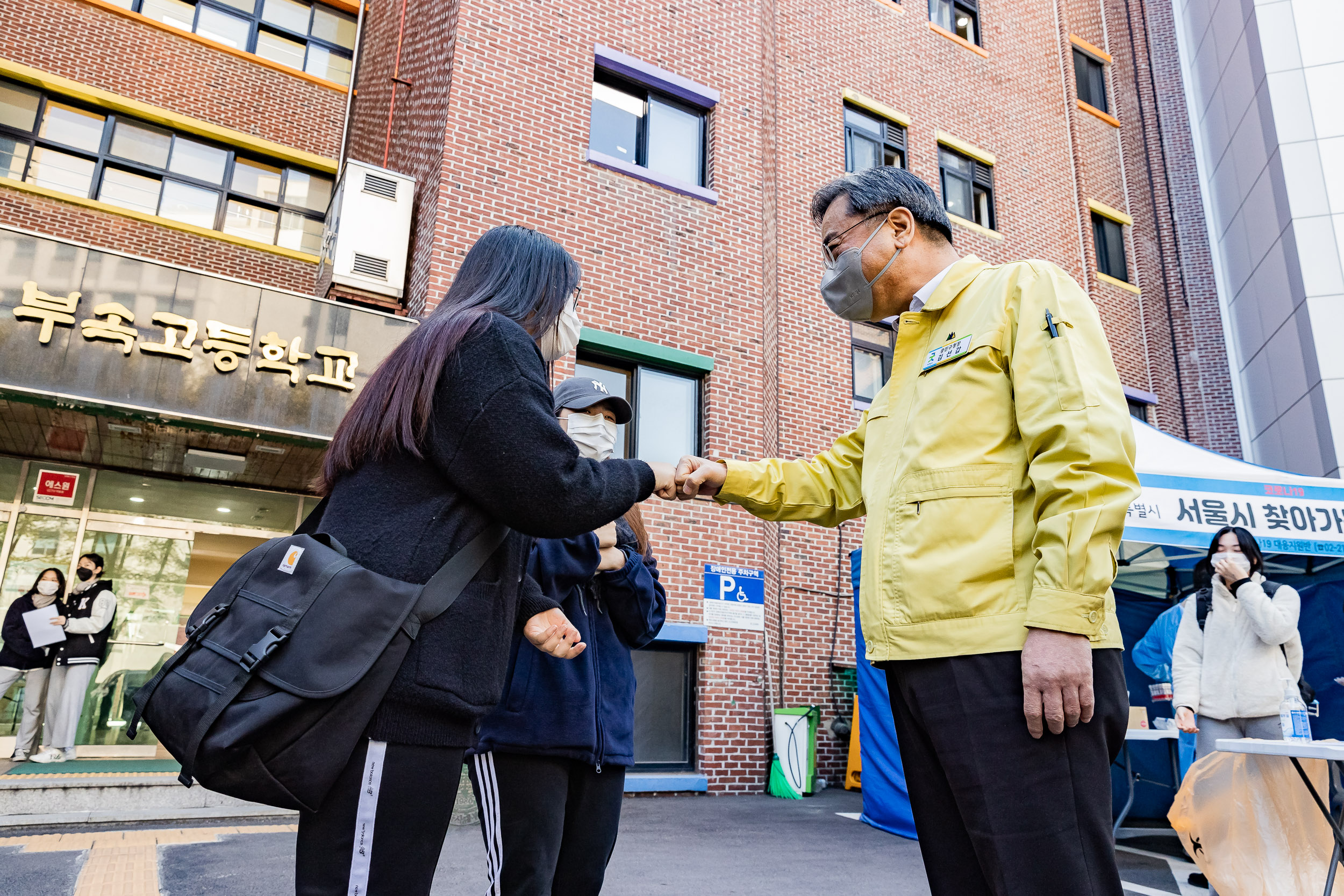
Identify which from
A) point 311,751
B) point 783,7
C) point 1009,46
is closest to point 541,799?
point 311,751

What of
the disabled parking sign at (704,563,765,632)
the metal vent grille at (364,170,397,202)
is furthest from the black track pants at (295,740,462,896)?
the metal vent grille at (364,170,397,202)

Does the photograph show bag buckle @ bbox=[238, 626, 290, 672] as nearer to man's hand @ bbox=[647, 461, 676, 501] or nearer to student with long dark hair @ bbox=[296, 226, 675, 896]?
student with long dark hair @ bbox=[296, 226, 675, 896]

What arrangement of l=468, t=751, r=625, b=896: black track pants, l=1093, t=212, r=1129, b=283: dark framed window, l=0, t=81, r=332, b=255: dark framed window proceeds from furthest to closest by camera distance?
l=1093, t=212, r=1129, b=283: dark framed window < l=0, t=81, r=332, b=255: dark framed window < l=468, t=751, r=625, b=896: black track pants

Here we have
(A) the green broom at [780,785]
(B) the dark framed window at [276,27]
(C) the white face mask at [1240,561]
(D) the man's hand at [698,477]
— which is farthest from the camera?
(B) the dark framed window at [276,27]

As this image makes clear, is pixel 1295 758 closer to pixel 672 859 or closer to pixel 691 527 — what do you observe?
pixel 672 859

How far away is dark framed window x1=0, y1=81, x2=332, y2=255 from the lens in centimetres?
1042

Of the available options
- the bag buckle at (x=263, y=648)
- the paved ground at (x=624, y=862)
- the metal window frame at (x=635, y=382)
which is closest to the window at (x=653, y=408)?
the metal window frame at (x=635, y=382)

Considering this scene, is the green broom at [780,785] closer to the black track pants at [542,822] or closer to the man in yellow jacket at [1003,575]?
the black track pants at [542,822]

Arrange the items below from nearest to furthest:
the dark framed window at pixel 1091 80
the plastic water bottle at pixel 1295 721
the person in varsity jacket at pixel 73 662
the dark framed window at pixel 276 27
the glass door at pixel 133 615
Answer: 1. the plastic water bottle at pixel 1295 721
2. the person in varsity jacket at pixel 73 662
3. the glass door at pixel 133 615
4. the dark framed window at pixel 276 27
5. the dark framed window at pixel 1091 80

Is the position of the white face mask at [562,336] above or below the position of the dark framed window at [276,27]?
below

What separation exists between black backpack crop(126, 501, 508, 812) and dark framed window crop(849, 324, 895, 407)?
1042cm

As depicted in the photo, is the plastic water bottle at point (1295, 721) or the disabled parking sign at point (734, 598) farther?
the disabled parking sign at point (734, 598)

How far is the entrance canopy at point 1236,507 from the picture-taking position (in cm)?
656

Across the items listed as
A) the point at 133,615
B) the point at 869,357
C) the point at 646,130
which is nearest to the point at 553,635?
the point at 646,130
